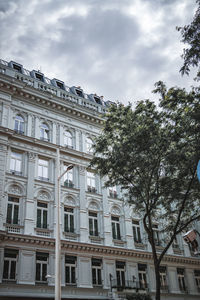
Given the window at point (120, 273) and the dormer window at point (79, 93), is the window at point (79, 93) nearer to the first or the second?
the dormer window at point (79, 93)

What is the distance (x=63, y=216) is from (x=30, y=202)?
3045 mm

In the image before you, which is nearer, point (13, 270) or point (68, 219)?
point (13, 270)

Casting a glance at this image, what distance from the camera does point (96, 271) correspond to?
25156mm

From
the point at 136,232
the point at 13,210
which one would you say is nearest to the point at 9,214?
the point at 13,210

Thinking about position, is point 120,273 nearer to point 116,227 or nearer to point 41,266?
point 116,227

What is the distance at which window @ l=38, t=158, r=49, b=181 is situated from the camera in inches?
1051

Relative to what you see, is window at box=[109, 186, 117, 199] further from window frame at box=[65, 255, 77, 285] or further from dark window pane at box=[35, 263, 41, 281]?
dark window pane at box=[35, 263, 41, 281]

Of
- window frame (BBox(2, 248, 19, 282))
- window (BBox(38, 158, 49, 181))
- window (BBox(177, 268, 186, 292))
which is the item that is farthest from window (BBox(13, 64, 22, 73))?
window (BBox(177, 268, 186, 292))

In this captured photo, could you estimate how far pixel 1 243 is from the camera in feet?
70.5

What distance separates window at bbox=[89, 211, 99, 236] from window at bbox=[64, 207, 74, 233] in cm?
183

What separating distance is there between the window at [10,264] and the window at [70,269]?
13.4 ft

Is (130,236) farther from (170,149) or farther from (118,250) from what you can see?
(170,149)

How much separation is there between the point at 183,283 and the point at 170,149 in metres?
17.9

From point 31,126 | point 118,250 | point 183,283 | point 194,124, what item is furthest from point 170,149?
point 183,283
